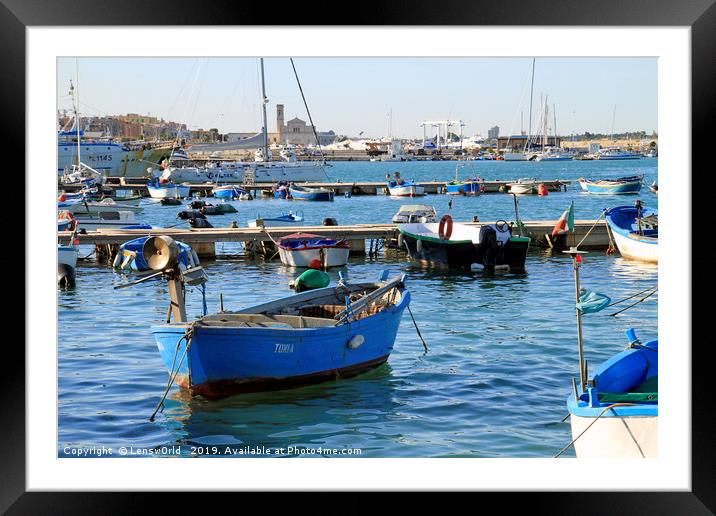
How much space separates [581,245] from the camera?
31.1 metres

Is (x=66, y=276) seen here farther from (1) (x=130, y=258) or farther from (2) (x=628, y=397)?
(2) (x=628, y=397)

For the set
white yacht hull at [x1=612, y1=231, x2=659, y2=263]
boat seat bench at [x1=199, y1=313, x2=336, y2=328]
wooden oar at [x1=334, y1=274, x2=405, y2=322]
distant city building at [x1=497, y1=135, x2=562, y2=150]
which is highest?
distant city building at [x1=497, y1=135, x2=562, y2=150]

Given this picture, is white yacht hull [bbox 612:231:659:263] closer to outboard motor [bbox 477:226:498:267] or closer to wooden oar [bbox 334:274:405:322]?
outboard motor [bbox 477:226:498:267]

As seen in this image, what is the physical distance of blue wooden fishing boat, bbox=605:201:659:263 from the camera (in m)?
27.9

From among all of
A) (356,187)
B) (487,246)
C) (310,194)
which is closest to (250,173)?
(356,187)

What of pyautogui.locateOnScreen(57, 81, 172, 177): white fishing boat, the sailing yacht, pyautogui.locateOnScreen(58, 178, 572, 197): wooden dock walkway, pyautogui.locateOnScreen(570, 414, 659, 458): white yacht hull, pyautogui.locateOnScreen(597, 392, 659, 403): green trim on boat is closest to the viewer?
pyautogui.locateOnScreen(570, 414, 659, 458): white yacht hull

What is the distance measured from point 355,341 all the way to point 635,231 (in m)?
16.6

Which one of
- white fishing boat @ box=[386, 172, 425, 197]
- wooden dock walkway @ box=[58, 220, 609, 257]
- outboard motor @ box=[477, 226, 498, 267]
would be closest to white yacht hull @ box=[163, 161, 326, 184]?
white fishing boat @ box=[386, 172, 425, 197]

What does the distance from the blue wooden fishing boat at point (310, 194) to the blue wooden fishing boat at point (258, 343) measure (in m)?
46.5

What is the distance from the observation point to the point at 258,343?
13.3 m

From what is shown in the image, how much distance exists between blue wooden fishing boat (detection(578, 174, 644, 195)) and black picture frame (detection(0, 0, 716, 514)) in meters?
56.7

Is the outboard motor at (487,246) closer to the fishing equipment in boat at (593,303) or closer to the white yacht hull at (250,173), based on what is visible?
the fishing equipment in boat at (593,303)
